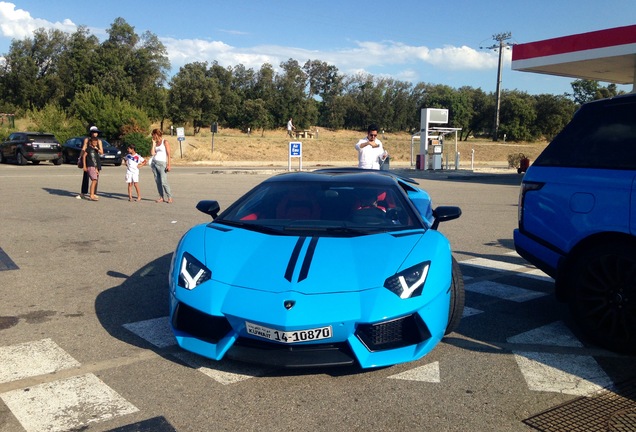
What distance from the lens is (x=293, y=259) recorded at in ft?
13.2

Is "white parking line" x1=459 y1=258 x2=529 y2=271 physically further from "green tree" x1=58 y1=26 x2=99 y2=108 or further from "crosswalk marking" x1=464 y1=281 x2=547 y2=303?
"green tree" x1=58 y1=26 x2=99 y2=108

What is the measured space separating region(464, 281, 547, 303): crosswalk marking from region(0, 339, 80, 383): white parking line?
4.13 m

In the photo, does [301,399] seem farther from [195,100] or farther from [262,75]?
[262,75]

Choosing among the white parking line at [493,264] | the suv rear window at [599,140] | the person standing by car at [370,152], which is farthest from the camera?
the person standing by car at [370,152]

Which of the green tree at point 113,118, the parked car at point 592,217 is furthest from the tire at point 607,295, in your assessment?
the green tree at point 113,118

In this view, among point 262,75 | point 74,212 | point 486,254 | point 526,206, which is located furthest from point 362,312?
point 262,75

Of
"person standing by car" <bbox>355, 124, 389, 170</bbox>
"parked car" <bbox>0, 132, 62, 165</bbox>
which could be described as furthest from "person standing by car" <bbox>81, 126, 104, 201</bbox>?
"parked car" <bbox>0, 132, 62, 165</bbox>

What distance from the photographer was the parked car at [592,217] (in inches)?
175

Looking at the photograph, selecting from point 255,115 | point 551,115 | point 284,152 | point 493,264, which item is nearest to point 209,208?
point 493,264

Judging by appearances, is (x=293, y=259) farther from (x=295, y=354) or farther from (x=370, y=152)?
(x=370, y=152)

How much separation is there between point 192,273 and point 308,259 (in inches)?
32.7

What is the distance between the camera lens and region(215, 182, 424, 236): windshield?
187 inches

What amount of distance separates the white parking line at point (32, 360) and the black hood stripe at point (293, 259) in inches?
65.2

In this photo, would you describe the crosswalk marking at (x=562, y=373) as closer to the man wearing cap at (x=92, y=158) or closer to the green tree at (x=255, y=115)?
the man wearing cap at (x=92, y=158)
